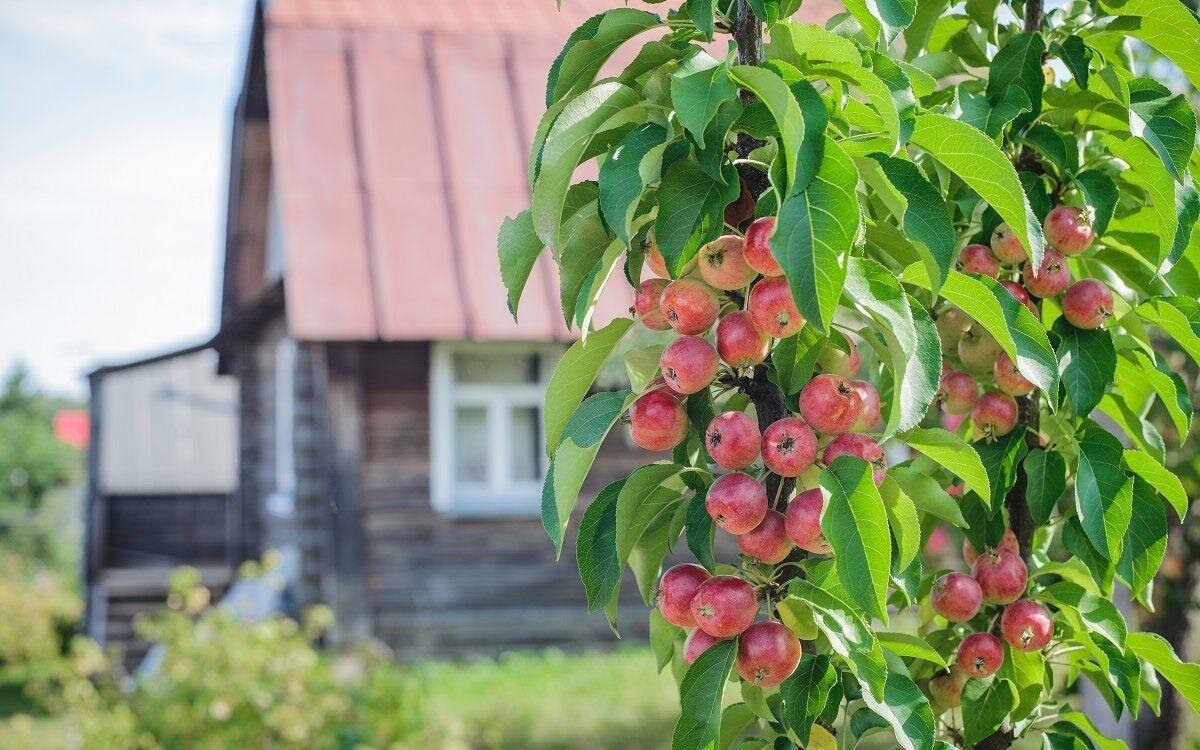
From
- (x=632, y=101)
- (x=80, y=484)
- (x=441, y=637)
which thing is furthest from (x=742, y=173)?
(x=80, y=484)

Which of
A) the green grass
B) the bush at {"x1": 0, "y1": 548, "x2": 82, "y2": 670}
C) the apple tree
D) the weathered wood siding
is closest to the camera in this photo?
the apple tree

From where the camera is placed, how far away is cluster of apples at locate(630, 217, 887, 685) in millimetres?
1013

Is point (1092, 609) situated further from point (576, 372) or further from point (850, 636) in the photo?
point (576, 372)

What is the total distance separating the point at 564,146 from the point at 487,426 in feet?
23.8

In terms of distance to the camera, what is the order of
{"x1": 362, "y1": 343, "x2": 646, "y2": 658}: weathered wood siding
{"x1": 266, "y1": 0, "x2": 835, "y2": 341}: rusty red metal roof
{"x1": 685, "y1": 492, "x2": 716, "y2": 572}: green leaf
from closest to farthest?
{"x1": 685, "y1": 492, "x2": 716, "y2": 572}: green leaf
{"x1": 266, "y1": 0, "x2": 835, "y2": 341}: rusty red metal roof
{"x1": 362, "y1": 343, "x2": 646, "y2": 658}: weathered wood siding

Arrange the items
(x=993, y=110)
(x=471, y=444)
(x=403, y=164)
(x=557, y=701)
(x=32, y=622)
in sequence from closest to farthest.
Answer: (x=993, y=110) → (x=557, y=701) → (x=403, y=164) → (x=471, y=444) → (x=32, y=622)

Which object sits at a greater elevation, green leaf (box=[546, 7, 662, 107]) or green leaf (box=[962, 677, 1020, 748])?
green leaf (box=[546, 7, 662, 107])

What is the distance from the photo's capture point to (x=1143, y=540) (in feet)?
4.16

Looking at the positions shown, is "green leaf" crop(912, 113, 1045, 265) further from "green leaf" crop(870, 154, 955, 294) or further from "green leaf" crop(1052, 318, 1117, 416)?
"green leaf" crop(1052, 318, 1117, 416)

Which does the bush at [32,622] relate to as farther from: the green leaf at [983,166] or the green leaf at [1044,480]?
the green leaf at [983,166]

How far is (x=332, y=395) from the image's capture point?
7590 mm

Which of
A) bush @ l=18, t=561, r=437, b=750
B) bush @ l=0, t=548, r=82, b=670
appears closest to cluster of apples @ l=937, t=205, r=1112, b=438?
bush @ l=18, t=561, r=437, b=750

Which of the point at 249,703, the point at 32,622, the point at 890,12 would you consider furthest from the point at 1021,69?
the point at 32,622

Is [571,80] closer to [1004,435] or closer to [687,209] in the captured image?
[687,209]
